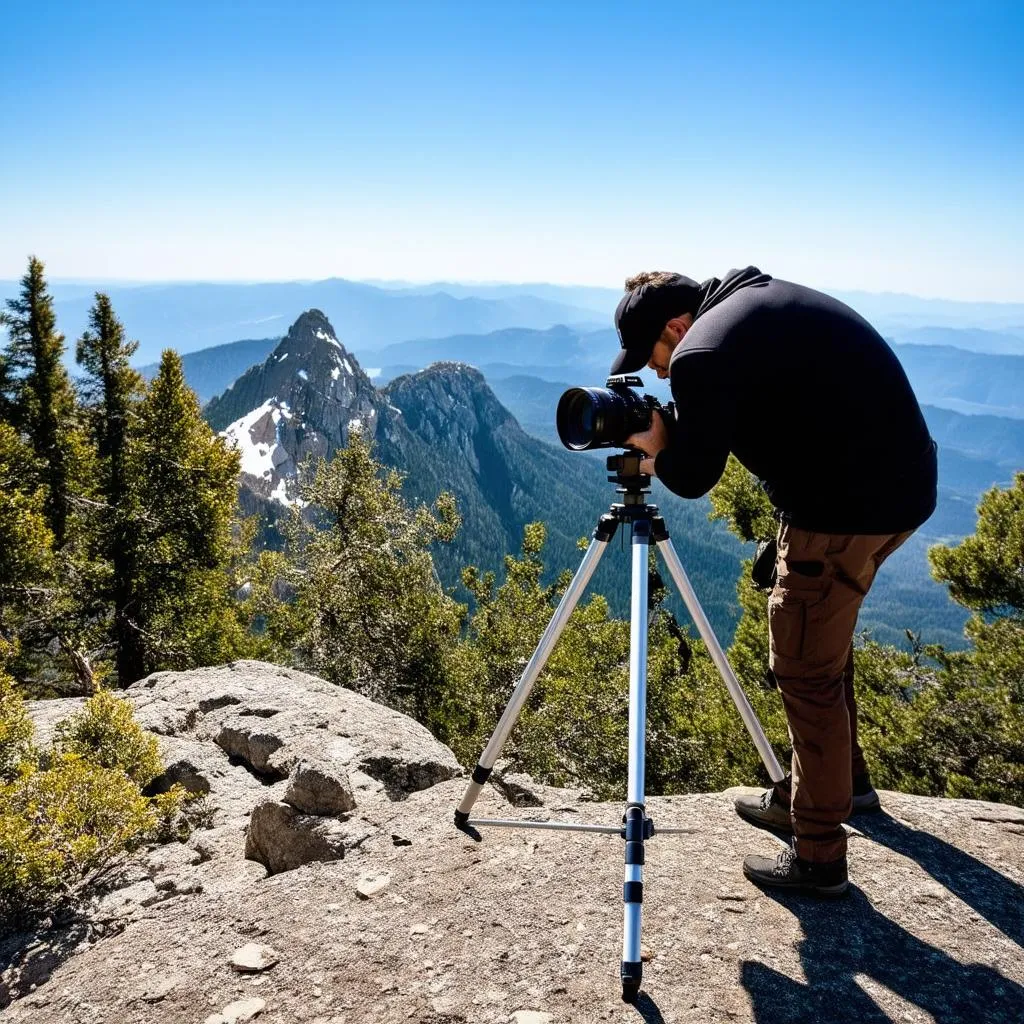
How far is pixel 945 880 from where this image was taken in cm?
390

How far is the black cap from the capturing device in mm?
3443

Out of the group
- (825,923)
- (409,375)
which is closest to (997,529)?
(825,923)

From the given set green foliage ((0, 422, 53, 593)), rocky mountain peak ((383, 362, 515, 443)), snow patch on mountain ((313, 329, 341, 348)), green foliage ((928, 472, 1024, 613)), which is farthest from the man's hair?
rocky mountain peak ((383, 362, 515, 443))

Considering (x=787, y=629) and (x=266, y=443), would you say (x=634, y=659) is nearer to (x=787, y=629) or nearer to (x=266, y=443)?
(x=787, y=629)

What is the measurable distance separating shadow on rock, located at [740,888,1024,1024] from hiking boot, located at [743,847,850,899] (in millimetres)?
141

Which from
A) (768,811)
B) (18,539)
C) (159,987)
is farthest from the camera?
(18,539)

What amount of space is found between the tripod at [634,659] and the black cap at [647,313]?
0.56 metres

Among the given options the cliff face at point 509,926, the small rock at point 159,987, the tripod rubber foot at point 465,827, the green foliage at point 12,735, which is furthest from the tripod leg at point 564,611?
the green foliage at point 12,735

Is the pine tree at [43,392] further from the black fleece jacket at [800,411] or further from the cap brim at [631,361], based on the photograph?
the black fleece jacket at [800,411]

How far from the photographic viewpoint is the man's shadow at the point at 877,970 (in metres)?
2.91

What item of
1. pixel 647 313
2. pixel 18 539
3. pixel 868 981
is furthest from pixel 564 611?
pixel 18 539

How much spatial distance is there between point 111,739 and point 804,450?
18.1 feet

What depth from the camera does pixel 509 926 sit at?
3529mm

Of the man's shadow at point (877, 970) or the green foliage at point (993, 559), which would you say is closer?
the man's shadow at point (877, 970)
